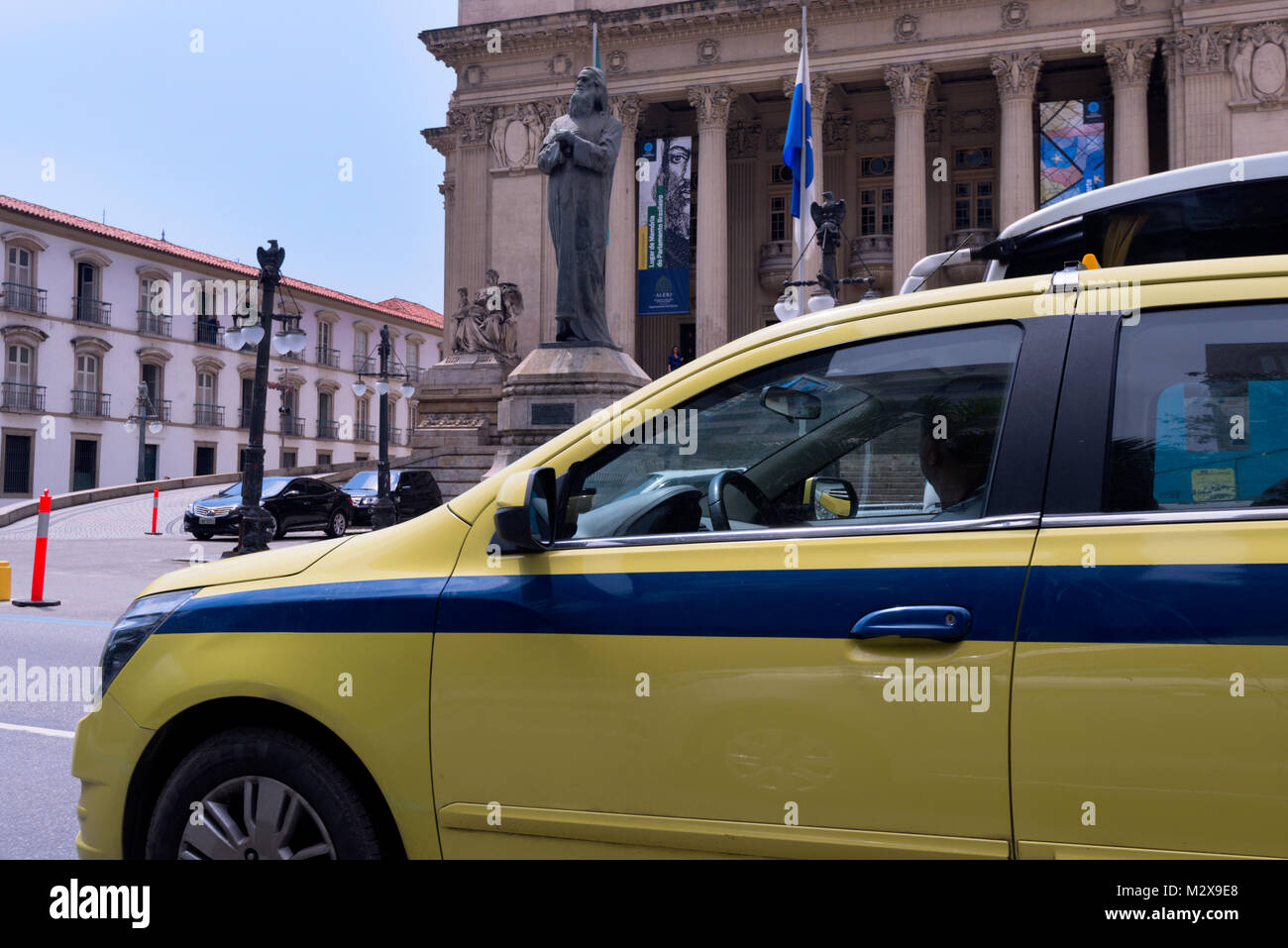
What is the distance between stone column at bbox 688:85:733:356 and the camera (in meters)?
43.5

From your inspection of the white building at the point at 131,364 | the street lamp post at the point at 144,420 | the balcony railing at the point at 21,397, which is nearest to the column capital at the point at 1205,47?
the white building at the point at 131,364

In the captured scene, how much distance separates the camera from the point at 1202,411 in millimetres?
2479

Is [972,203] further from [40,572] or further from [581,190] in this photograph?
[40,572]

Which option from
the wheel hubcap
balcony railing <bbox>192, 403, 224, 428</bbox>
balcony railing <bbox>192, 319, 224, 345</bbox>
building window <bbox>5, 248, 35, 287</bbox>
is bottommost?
the wheel hubcap

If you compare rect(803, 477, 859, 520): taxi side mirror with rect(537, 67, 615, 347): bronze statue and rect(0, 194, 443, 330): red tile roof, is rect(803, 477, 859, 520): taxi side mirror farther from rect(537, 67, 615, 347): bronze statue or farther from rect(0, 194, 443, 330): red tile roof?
rect(0, 194, 443, 330): red tile roof

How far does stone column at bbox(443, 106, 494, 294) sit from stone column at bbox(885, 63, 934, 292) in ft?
55.1

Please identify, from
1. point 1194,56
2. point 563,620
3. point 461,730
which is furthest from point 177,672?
point 1194,56

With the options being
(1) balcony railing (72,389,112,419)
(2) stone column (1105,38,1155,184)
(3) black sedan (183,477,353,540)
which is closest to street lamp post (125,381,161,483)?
(1) balcony railing (72,389,112,419)

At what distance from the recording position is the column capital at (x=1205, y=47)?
3731cm

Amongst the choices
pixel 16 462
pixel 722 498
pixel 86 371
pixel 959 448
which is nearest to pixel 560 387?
pixel 722 498

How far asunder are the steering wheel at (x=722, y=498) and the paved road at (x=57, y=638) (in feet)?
10.1

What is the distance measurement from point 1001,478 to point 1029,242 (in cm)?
258
